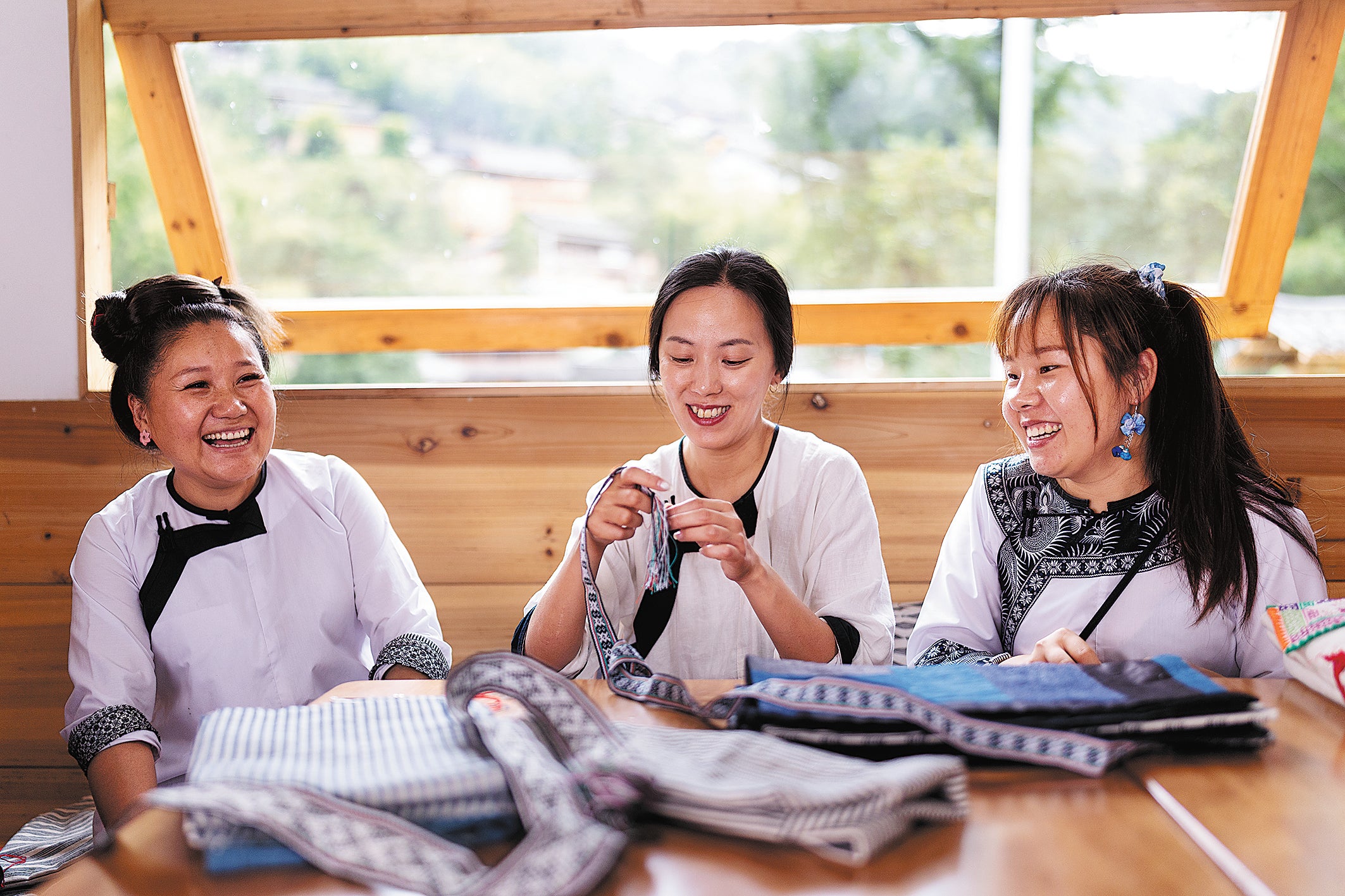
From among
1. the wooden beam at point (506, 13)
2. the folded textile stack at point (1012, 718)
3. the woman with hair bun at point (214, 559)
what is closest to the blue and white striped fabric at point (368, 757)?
the folded textile stack at point (1012, 718)

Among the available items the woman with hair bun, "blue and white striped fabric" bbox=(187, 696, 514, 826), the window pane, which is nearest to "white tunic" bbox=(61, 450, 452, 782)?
the woman with hair bun

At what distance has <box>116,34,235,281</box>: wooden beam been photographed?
262cm

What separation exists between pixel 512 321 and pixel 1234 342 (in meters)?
2.08

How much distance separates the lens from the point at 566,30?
2.57 m

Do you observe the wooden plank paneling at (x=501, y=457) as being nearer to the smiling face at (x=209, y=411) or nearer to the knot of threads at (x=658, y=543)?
the smiling face at (x=209, y=411)

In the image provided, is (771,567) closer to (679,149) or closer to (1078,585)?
(1078,585)

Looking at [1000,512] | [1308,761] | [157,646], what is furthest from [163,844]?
[1000,512]

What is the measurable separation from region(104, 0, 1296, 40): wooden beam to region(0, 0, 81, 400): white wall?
0.20m

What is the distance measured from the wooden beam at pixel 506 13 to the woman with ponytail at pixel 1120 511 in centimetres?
103

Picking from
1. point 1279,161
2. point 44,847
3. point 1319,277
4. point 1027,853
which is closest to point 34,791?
point 44,847

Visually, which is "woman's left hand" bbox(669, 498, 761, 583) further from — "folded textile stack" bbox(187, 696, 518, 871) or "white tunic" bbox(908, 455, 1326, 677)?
"folded textile stack" bbox(187, 696, 518, 871)

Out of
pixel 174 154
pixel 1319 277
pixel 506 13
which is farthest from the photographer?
pixel 1319 277

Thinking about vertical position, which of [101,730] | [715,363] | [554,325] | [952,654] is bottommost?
[101,730]

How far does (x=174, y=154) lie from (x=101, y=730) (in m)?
1.73
